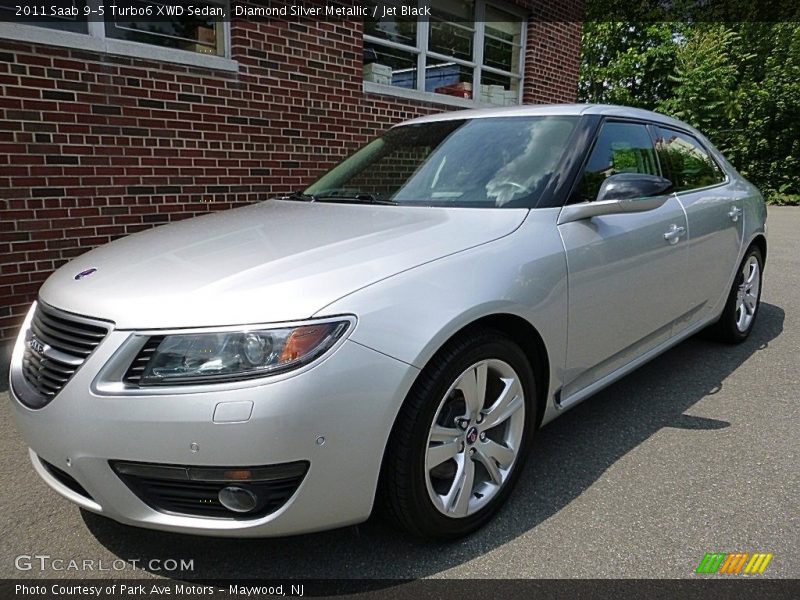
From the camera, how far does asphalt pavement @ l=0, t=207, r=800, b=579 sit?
2164mm

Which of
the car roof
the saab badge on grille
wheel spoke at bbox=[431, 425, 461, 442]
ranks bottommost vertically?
wheel spoke at bbox=[431, 425, 461, 442]

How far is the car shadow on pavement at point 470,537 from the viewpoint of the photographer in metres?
2.16

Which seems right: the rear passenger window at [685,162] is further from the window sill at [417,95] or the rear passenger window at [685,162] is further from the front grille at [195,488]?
the window sill at [417,95]

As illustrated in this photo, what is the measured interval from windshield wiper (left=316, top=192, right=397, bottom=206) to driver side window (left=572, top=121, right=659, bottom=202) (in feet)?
2.90

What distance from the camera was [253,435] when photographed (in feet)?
5.75

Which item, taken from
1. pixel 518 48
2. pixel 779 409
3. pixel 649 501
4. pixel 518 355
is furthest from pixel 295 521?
pixel 518 48

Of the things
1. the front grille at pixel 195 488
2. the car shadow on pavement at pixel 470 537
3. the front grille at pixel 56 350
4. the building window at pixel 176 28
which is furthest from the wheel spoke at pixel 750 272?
the building window at pixel 176 28

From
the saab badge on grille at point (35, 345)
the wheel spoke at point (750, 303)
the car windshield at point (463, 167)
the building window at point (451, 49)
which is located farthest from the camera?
the building window at point (451, 49)

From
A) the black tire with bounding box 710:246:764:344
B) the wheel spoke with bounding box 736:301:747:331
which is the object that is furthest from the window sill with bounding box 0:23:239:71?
the wheel spoke with bounding box 736:301:747:331

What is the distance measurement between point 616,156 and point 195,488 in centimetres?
252

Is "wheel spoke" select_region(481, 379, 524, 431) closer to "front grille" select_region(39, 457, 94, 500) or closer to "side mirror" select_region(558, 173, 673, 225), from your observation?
"side mirror" select_region(558, 173, 673, 225)

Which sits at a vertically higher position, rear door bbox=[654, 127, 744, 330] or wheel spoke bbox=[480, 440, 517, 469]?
rear door bbox=[654, 127, 744, 330]

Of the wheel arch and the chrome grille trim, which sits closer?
the chrome grille trim

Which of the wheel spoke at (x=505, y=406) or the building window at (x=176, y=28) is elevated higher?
the building window at (x=176, y=28)
